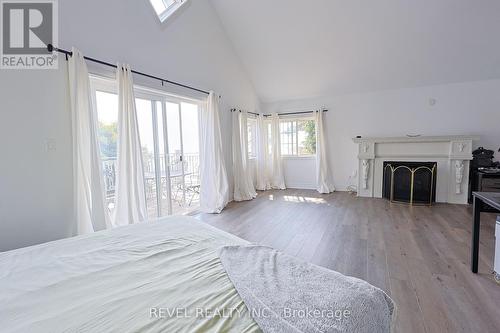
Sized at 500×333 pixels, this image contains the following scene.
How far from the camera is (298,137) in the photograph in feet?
20.9

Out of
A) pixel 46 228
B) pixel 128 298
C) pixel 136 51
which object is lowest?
pixel 46 228

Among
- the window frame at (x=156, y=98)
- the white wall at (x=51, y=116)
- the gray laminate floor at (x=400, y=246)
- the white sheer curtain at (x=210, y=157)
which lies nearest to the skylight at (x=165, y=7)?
the white wall at (x=51, y=116)

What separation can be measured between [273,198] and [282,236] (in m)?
2.18

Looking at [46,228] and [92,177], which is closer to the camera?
[46,228]

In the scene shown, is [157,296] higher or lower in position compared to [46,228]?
higher

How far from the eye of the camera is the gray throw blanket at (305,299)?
2.50 feet

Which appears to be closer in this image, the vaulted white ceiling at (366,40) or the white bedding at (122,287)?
the white bedding at (122,287)

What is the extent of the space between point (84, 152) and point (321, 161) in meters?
4.75

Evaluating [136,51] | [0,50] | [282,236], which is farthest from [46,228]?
[282,236]

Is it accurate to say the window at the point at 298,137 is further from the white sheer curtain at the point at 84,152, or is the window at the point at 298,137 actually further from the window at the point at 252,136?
the white sheer curtain at the point at 84,152

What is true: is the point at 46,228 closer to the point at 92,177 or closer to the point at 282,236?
the point at 92,177

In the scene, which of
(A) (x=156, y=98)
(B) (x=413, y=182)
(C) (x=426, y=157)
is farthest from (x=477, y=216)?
(A) (x=156, y=98)

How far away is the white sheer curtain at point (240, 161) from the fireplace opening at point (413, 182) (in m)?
2.85

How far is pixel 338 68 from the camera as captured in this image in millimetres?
4992
